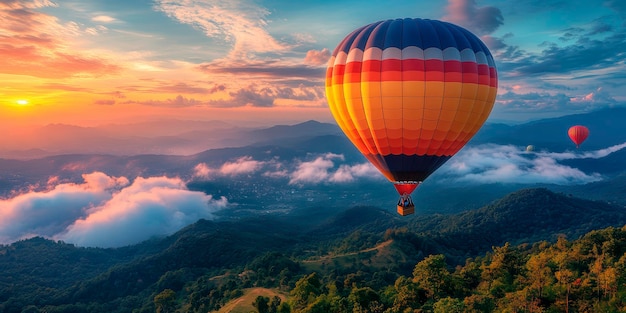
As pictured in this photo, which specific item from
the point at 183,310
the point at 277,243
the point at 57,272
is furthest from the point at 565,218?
the point at 57,272

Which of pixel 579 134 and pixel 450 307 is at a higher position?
pixel 579 134

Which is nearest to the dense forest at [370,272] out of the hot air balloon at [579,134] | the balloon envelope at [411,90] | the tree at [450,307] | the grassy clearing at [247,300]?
the tree at [450,307]

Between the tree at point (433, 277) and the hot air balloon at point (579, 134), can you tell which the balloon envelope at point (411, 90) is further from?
the hot air balloon at point (579, 134)

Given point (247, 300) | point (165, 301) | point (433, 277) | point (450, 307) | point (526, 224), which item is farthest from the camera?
point (526, 224)

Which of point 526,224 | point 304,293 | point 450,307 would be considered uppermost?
point 450,307

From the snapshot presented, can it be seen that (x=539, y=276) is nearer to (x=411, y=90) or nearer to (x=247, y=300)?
(x=411, y=90)

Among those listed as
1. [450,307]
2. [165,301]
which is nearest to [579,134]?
[450,307]

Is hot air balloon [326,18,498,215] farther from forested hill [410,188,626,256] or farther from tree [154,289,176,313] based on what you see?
forested hill [410,188,626,256]

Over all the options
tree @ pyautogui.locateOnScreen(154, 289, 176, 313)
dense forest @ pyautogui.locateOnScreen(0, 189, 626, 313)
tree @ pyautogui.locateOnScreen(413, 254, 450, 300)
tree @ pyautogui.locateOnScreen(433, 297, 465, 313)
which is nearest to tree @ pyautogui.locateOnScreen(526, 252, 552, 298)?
dense forest @ pyautogui.locateOnScreen(0, 189, 626, 313)
